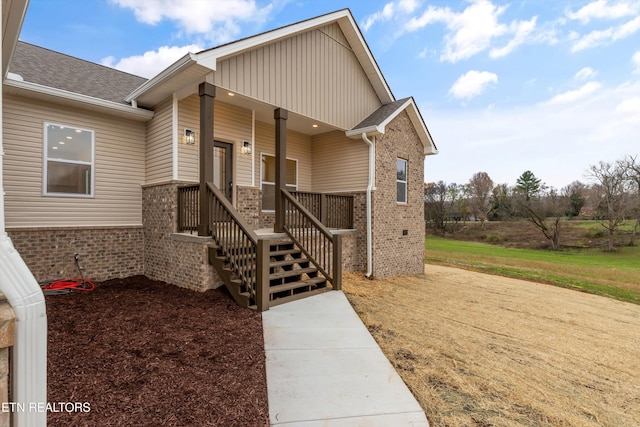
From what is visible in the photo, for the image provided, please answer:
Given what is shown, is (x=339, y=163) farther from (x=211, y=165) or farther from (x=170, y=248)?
(x=170, y=248)

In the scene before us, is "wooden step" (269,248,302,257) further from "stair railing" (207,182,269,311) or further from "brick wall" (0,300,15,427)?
"brick wall" (0,300,15,427)

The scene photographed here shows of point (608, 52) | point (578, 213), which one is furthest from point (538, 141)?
point (608, 52)

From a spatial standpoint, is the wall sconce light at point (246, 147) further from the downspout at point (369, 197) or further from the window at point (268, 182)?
the downspout at point (369, 197)

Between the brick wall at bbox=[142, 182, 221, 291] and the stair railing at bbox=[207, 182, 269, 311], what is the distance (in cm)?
46

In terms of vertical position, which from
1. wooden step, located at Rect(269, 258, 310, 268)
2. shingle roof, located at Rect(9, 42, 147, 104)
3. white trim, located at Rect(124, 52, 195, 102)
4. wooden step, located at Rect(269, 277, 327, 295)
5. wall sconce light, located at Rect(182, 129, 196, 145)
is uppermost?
shingle roof, located at Rect(9, 42, 147, 104)

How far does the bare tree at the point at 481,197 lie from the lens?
120ft

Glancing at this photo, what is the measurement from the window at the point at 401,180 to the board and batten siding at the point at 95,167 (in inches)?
302

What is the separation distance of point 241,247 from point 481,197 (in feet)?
128

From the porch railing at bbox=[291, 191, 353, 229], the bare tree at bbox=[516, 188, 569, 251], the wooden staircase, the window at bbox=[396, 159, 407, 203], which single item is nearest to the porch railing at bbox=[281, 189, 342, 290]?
the wooden staircase

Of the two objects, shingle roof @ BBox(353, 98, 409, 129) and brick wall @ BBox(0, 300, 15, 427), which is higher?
shingle roof @ BBox(353, 98, 409, 129)

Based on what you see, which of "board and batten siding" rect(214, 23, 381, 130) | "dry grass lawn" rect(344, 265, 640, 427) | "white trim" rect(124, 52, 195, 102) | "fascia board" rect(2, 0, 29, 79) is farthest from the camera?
"board and batten siding" rect(214, 23, 381, 130)

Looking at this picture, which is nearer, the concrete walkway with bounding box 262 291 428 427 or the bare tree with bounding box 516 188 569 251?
the concrete walkway with bounding box 262 291 428 427

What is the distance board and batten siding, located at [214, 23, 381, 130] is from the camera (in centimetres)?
683

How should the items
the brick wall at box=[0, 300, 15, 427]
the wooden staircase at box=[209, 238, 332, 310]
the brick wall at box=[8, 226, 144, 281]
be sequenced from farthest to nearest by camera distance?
1. the brick wall at box=[8, 226, 144, 281]
2. the wooden staircase at box=[209, 238, 332, 310]
3. the brick wall at box=[0, 300, 15, 427]
